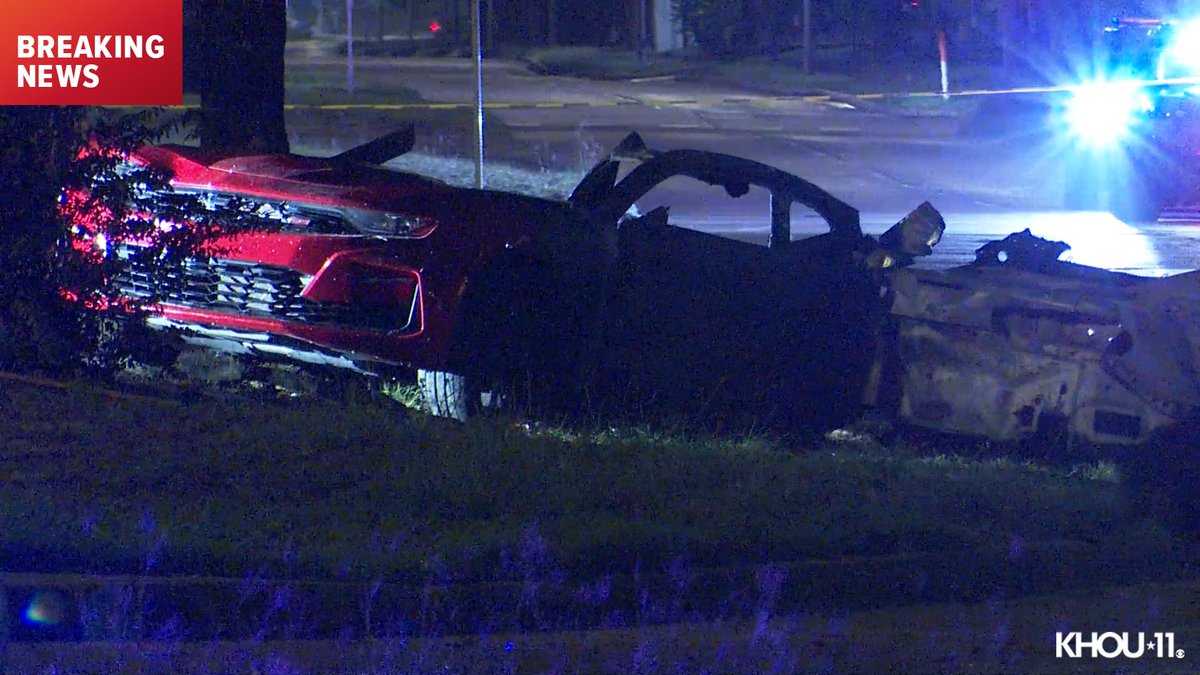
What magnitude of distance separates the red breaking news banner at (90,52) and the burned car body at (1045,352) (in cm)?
456

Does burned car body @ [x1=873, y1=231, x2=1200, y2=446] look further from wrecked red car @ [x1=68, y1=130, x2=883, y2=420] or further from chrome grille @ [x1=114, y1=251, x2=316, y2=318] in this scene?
chrome grille @ [x1=114, y1=251, x2=316, y2=318]

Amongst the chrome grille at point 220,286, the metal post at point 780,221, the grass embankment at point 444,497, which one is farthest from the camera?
the metal post at point 780,221

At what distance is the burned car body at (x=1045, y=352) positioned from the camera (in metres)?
7.23

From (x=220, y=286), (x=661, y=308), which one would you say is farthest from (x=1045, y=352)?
(x=220, y=286)

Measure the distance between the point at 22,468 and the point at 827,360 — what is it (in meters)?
4.12

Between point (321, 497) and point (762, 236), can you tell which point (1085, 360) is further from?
point (762, 236)

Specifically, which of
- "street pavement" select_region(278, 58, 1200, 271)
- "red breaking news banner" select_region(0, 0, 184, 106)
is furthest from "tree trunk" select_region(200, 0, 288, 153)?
"street pavement" select_region(278, 58, 1200, 271)

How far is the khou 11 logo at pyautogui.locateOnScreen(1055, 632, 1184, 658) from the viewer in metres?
5.09

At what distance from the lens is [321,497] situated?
618 cm

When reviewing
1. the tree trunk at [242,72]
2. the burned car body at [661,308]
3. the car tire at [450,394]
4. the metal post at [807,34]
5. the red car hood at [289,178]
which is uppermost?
the metal post at [807,34]

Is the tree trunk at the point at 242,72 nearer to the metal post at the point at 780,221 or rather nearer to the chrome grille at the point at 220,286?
the chrome grille at the point at 220,286

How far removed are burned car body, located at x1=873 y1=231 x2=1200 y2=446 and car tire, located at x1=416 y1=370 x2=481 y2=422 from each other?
2.20 metres

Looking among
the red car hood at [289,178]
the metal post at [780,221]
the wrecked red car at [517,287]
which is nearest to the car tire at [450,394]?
the wrecked red car at [517,287]

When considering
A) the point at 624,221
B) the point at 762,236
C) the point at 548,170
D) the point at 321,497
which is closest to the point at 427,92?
the point at 548,170
